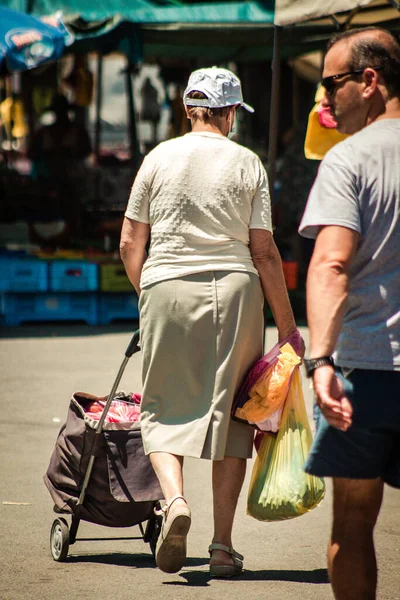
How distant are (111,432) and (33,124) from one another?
14.7 m

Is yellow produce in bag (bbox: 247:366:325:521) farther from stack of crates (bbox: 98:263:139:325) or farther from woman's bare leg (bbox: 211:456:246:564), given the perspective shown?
stack of crates (bbox: 98:263:139:325)

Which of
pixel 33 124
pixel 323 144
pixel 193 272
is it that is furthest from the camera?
pixel 33 124

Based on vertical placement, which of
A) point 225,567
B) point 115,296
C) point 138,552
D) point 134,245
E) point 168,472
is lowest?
point 115,296

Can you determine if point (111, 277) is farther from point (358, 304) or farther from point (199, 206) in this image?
point (358, 304)

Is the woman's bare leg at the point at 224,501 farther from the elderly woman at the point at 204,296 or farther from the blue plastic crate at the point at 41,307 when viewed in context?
the blue plastic crate at the point at 41,307

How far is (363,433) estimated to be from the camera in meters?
2.96

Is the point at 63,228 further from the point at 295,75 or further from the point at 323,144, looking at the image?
the point at 323,144

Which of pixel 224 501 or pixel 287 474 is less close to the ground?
pixel 287 474

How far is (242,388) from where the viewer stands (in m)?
4.21

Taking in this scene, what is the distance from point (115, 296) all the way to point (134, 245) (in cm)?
721

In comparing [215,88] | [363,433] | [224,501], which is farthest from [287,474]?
[215,88]

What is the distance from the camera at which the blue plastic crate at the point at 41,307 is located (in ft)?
36.8

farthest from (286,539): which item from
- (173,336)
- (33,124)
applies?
(33,124)

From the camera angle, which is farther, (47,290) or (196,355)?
(47,290)
